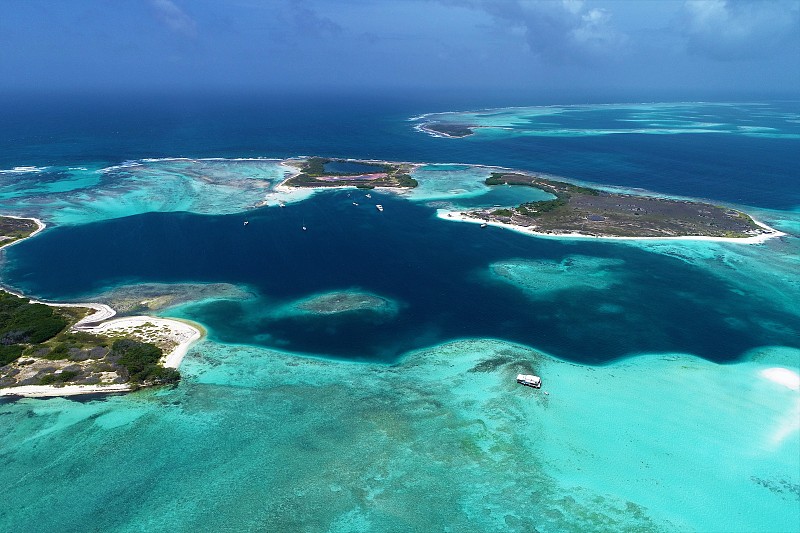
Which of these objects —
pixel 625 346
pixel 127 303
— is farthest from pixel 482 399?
pixel 127 303

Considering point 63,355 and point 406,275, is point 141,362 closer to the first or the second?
point 63,355

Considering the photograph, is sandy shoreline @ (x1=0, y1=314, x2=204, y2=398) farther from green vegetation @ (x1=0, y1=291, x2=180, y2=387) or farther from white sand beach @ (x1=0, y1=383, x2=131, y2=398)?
green vegetation @ (x1=0, y1=291, x2=180, y2=387)

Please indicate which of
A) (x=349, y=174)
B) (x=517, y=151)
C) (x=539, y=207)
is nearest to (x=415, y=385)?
(x=539, y=207)

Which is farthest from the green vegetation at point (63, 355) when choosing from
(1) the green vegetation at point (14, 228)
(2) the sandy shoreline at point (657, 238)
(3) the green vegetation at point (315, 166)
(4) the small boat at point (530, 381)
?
(3) the green vegetation at point (315, 166)

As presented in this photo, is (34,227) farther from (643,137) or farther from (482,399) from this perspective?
(643,137)

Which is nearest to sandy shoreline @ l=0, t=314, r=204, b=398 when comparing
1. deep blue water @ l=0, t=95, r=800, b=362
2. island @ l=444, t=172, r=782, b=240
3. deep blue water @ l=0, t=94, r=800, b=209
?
deep blue water @ l=0, t=95, r=800, b=362
